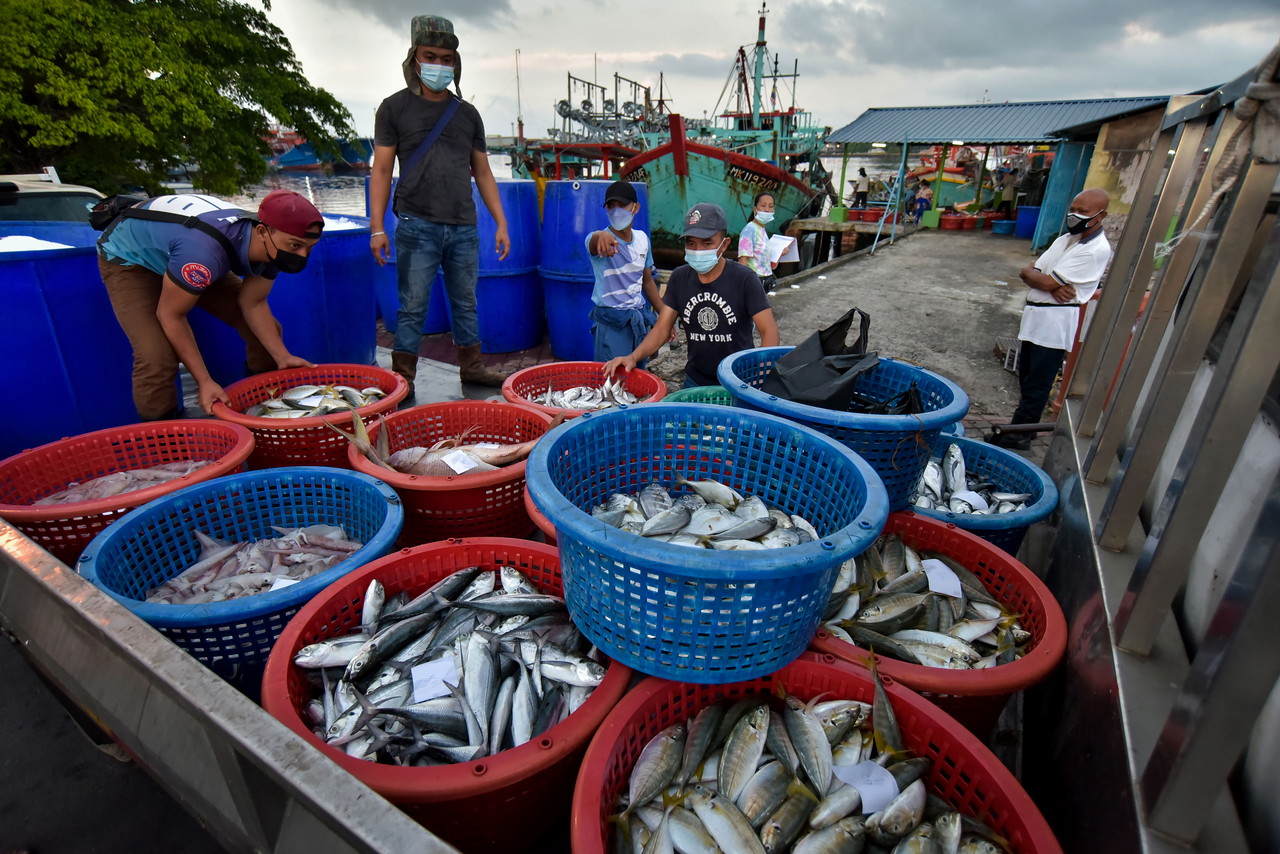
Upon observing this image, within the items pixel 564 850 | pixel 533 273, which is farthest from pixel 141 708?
pixel 533 273

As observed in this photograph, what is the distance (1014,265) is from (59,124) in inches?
802

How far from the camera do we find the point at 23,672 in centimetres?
257

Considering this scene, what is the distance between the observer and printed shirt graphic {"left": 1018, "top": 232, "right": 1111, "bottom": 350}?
457cm

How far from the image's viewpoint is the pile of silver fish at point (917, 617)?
2.08 m

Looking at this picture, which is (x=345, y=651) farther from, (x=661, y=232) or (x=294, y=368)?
(x=661, y=232)

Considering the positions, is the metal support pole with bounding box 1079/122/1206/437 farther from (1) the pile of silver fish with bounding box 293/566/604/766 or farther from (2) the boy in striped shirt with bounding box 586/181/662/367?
(2) the boy in striped shirt with bounding box 586/181/662/367

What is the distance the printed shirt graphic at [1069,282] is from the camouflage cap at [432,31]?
472cm

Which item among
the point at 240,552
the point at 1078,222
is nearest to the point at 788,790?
the point at 240,552

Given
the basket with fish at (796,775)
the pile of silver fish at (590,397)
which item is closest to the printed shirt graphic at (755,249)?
the pile of silver fish at (590,397)

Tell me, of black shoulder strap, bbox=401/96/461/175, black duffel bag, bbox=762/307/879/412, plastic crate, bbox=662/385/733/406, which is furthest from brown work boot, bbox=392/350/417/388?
black duffel bag, bbox=762/307/879/412

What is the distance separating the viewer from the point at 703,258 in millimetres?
3617

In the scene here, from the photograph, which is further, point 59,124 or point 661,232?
point 661,232

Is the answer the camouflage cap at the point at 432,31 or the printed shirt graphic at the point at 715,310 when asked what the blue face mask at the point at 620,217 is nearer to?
the printed shirt graphic at the point at 715,310

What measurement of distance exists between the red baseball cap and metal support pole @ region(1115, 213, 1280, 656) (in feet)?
11.9
